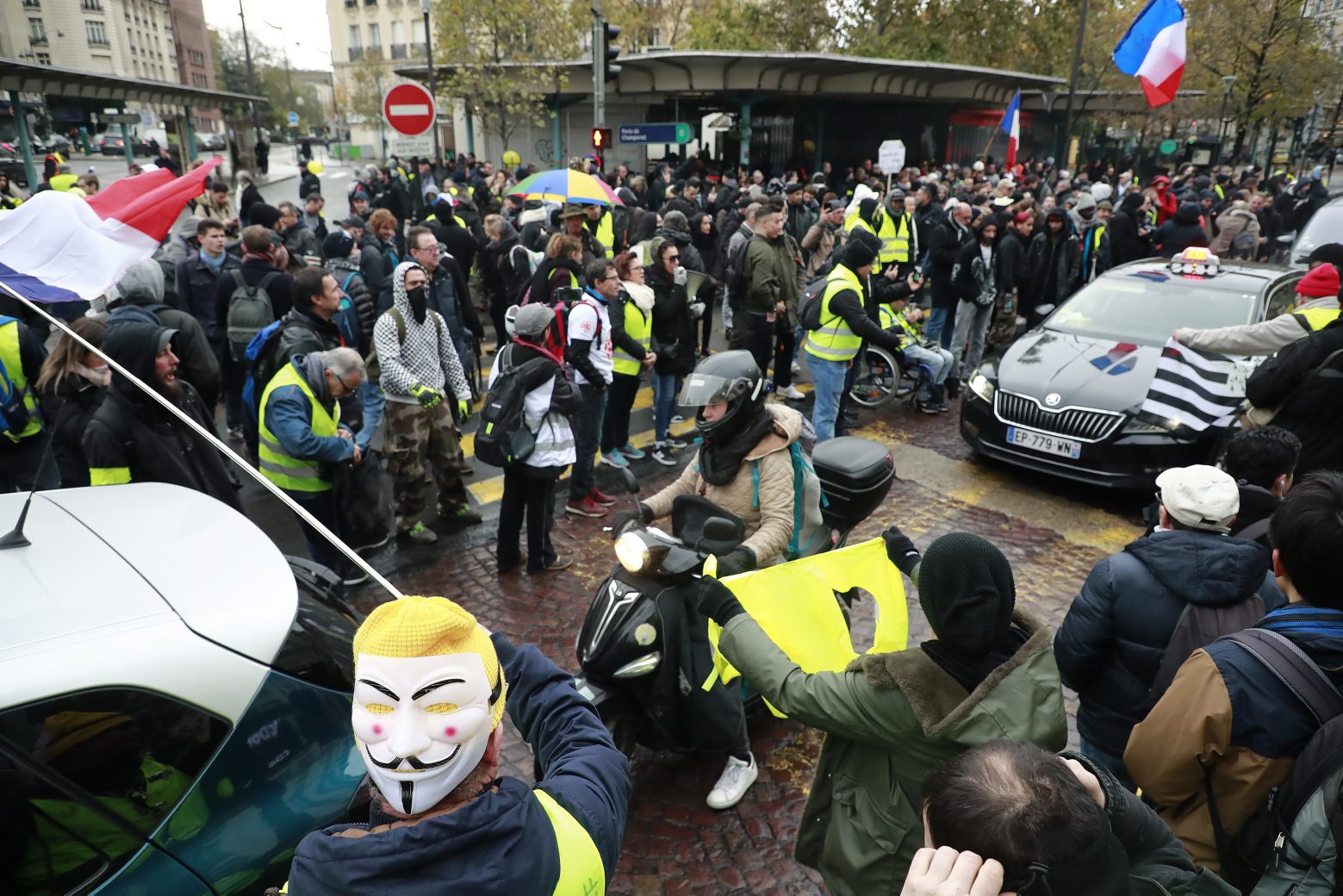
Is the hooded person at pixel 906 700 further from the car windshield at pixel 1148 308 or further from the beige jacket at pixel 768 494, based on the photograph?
the car windshield at pixel 1148 308

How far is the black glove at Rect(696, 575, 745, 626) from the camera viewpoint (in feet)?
8.48

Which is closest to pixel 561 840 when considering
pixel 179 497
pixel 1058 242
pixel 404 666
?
pixel 404 666

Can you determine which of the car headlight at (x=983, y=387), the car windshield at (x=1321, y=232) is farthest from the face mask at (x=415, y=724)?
the car windshield at (x=1321, y=232)

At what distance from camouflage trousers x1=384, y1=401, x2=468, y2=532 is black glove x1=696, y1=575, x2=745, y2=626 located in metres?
3.74

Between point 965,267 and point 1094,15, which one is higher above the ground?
point 1094,15

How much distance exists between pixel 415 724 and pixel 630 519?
2051mm

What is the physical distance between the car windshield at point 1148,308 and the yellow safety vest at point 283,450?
20.6 ft

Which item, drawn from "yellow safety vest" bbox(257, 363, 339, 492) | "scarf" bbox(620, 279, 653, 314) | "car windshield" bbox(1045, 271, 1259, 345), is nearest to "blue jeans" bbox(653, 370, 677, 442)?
"scarf" bbox(620, 279, 653, 314)

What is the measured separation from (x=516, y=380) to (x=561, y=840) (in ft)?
12.4

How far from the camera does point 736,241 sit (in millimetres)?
9500

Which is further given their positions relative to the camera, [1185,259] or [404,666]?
[1185,259]

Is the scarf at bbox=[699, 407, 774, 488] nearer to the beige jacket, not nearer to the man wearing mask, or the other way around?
the beige jacket

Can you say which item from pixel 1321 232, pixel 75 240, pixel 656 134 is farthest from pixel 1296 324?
pixel 656 134

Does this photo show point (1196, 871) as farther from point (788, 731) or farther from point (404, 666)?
point (788, 731)
